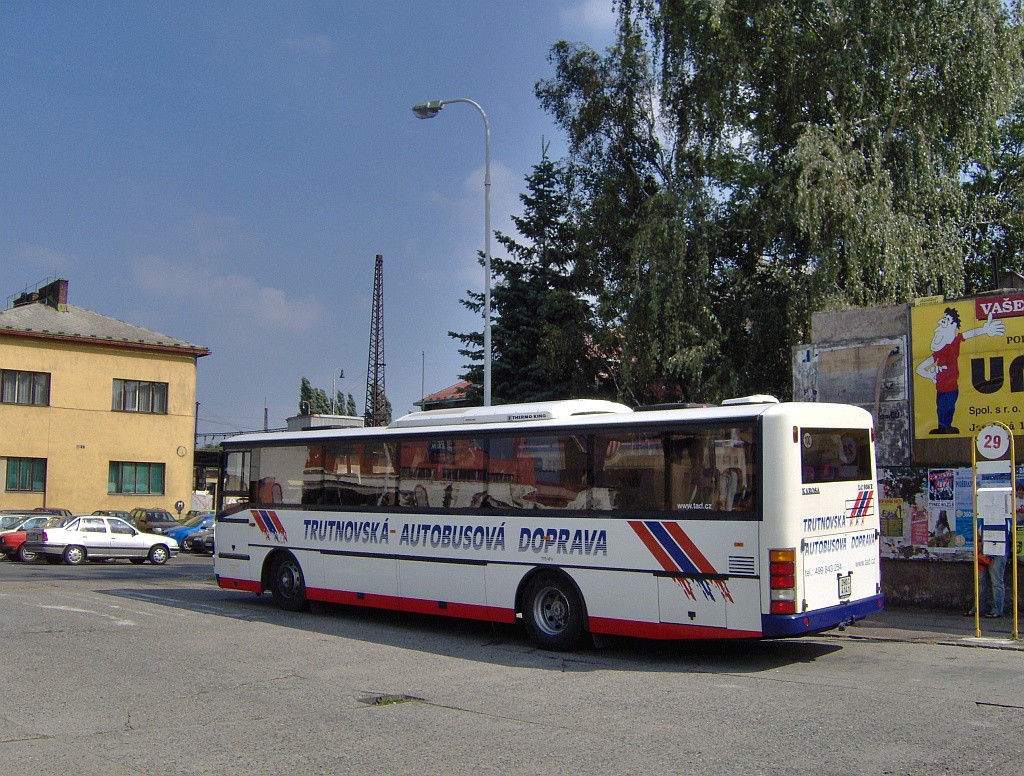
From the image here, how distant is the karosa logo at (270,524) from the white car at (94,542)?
46.5 feet

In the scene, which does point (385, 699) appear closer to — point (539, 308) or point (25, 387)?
point (539, 308)

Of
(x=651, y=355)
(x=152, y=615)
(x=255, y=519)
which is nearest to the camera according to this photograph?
(x=152, y=615)

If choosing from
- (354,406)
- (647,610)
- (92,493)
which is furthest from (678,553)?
(354,406)

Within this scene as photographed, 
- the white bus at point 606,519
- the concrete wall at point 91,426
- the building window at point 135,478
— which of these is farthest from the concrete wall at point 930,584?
the building window at point 135,478

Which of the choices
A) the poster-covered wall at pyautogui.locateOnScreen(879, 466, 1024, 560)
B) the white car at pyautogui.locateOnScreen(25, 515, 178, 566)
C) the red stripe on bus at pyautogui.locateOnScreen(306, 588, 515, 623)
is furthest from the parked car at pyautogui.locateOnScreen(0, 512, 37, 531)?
the poster-covered wall at pyautogui.locateOnScreen(879, 466, 1024, 560)

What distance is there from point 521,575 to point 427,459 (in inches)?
89.4

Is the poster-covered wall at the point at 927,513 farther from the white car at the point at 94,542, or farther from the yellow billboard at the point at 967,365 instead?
the white car at the point at 94,542

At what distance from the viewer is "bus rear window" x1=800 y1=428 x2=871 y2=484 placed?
396 inches

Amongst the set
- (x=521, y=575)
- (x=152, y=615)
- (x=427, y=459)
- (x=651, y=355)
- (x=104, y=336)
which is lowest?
(x=152, y=615)

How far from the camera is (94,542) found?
27.5m

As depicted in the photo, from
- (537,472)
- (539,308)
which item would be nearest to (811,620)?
(537,472)

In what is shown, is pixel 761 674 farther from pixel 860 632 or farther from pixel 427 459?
pixel 427 459

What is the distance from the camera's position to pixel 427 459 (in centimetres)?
1304

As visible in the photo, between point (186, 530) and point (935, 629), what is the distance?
90.8ft
